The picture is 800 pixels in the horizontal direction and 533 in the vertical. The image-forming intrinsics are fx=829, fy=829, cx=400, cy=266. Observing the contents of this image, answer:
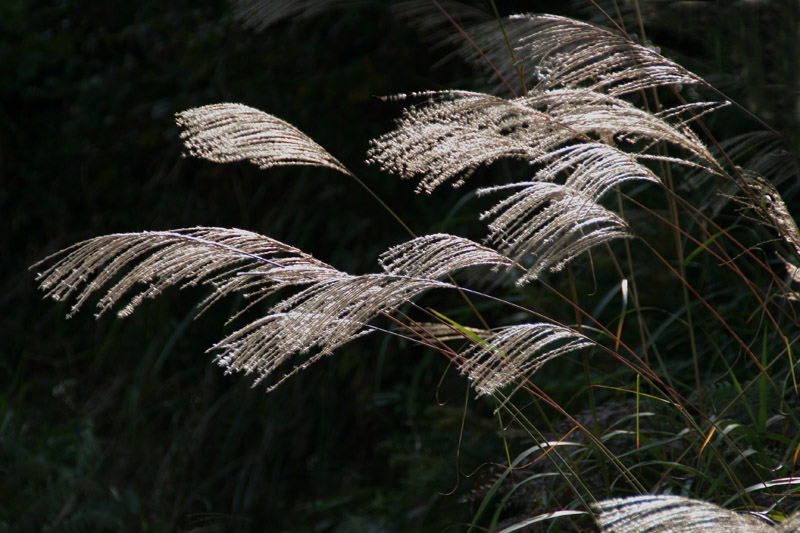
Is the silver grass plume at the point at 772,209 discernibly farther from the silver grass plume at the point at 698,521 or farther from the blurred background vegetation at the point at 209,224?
the silver grass plume at the point at 698,521

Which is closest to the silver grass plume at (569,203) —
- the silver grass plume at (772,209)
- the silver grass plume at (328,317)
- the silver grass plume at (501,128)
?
the silver grass plume at (501,128)

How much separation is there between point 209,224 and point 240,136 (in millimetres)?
2951

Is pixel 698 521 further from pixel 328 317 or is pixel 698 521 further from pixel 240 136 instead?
pixel 240 136

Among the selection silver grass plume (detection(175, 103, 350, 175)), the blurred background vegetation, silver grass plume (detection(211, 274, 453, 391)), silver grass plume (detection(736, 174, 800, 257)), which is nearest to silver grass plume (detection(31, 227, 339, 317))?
silver grass plume (detection(211, 274, 453, 391))

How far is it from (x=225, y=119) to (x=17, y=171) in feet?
16.1

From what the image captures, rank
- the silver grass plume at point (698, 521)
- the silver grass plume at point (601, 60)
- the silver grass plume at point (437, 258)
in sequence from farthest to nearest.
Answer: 1. the silver grass plume at point (601, 60)
2. the silver grass plume at point (437, 258)
3. the silver grass plume at point (698, 521)

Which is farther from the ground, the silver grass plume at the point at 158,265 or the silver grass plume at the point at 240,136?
the silver grass plume at the point at 240,136

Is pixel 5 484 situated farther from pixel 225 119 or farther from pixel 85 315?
pixel 225 119

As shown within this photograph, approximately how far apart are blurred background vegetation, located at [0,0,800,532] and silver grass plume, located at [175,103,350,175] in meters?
1.20

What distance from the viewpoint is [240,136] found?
1844 mm

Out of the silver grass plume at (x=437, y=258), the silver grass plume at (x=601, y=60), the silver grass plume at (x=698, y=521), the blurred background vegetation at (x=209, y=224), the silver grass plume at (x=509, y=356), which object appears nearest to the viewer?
the silver grass plume at (x=698, y=521)

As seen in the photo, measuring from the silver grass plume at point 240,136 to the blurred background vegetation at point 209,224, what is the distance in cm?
120

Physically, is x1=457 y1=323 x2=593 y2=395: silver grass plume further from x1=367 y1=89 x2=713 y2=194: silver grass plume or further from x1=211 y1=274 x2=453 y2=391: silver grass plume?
x1=367 y1=89 x2=713 y2=194: silver grass plume

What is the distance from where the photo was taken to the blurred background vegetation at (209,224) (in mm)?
3543
